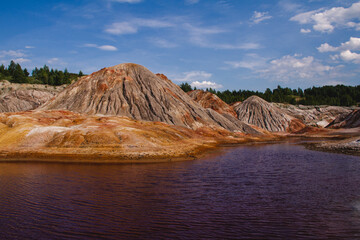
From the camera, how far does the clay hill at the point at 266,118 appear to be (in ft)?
392

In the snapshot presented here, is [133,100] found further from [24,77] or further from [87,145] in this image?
[24,77]

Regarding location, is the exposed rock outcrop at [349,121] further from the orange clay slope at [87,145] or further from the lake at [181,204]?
the lake at [181,204]

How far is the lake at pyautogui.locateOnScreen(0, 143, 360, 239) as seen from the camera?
12.7m

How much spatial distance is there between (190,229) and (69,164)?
2507cm

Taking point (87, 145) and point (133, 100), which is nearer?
point (87, 145)

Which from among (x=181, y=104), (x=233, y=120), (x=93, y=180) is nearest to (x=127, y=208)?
(x=93, y=180)

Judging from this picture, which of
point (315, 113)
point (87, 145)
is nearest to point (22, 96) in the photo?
point (87, 145)

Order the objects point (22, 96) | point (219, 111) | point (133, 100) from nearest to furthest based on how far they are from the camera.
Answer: point (133, 100)
point (22, 96)
point (219, 111)

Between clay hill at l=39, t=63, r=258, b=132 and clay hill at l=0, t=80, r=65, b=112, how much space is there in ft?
101

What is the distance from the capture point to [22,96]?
11300 cm

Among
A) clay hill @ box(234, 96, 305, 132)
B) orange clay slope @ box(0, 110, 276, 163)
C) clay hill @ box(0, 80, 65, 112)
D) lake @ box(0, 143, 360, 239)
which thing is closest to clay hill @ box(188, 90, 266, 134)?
clay hill @ box(234, 96, 305, 132)

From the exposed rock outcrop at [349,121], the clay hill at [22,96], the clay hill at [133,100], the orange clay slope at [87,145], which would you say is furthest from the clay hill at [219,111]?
the clay hill at [22,96]

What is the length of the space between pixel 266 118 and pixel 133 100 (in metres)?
68.0

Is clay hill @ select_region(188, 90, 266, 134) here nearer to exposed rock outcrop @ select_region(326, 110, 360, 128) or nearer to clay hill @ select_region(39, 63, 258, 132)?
clay hill @ select_region(39, 63, 258, 132)
